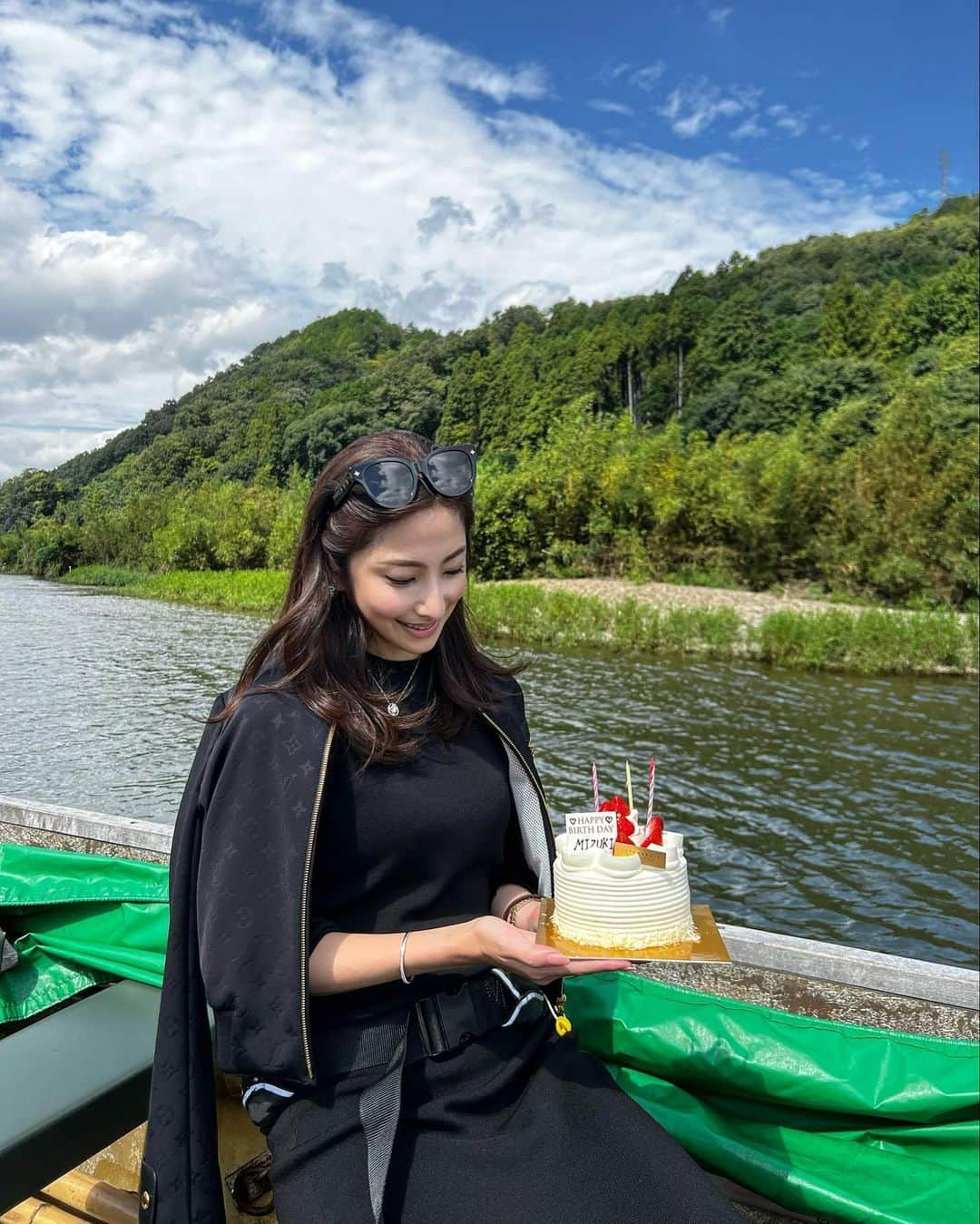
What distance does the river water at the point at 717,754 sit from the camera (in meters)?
5.51

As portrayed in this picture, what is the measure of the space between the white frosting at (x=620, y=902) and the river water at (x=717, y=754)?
296 cm

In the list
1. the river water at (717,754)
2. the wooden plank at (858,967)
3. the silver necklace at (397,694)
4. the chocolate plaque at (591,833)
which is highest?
the silver necklace at (397,694)

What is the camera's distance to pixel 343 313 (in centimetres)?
4166

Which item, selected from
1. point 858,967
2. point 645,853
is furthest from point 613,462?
point 645,853

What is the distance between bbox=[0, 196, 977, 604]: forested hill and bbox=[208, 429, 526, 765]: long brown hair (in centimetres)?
548

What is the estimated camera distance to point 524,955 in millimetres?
1204

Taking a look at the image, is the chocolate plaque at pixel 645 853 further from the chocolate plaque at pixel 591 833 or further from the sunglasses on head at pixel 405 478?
the sunglasses on head at pixel 405 478

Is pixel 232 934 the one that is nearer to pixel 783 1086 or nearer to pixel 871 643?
pixel 783 1086

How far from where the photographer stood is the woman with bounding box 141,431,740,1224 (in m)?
1.25

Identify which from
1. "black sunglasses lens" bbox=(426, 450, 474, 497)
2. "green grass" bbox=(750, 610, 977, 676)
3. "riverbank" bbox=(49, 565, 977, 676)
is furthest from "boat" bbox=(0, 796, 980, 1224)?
"green grass" bbox=(750, 610, 977, 676)

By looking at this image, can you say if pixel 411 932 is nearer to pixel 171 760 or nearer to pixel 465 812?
pixel 465 812

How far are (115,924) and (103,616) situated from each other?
278 inches

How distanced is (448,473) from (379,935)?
A: 0.71 m

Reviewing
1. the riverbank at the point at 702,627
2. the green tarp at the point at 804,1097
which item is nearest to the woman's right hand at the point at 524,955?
the green tarp at the point at 804,1097
